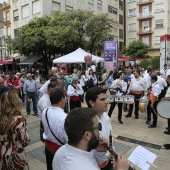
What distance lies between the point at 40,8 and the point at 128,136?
2579cm

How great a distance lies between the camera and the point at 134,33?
43.1 m

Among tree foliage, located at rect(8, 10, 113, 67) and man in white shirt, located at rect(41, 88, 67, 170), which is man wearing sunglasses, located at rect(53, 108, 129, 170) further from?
tree foliage, located at rect(8, 10, 113, 67)

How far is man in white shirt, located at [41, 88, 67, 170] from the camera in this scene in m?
2.54

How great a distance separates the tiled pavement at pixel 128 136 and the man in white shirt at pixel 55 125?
1.60 metres

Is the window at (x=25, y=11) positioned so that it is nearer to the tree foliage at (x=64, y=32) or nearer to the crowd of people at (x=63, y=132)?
the tree foliage at (x=64, y=32)

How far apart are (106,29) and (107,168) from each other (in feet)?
73.1

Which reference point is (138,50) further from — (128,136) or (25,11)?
(128,136)

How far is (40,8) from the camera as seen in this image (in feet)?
91.3

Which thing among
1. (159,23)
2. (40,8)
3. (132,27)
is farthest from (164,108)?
(132,27)

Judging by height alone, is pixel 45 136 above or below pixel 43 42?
below

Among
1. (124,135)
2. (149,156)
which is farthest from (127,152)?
(149,156)

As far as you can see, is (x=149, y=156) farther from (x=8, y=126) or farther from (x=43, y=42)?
(x=43, y=42)

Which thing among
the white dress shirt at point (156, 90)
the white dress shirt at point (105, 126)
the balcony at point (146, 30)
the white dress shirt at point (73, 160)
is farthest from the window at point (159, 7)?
the white dress shirt at point (73, 160)

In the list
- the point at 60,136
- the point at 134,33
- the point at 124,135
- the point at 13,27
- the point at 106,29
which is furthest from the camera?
the point at 134,33
